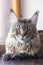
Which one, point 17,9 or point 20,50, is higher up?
point 17,9

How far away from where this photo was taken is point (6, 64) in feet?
3.13

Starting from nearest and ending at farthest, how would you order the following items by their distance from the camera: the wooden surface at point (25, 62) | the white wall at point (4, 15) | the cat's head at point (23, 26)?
the wooden surface at point (25, 62) → the cat's head at point (23, 26) → the white wall at point (4, 15)

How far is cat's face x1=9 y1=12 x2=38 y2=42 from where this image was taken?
1062mm

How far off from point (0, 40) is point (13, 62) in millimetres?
406

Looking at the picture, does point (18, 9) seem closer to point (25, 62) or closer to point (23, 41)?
point (23, 41)

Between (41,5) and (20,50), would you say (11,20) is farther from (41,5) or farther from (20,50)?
(41,5)

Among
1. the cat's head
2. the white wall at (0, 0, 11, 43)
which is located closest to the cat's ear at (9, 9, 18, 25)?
the cat's head

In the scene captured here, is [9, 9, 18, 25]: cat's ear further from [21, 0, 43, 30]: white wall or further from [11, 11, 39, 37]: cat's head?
[21, 0, 43, 30]: white wall

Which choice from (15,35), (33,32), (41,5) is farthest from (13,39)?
→ (41,5)

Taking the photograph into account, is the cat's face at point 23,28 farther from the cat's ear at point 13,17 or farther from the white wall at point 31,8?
the white wall at point 31,8

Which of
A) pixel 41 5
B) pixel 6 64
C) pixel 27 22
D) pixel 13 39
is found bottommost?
pixel 6 64

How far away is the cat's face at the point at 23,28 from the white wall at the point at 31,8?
0.26m

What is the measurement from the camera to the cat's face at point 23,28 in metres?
1.06

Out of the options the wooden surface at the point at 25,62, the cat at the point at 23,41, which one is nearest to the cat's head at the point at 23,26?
the cat at the point at 23,41
